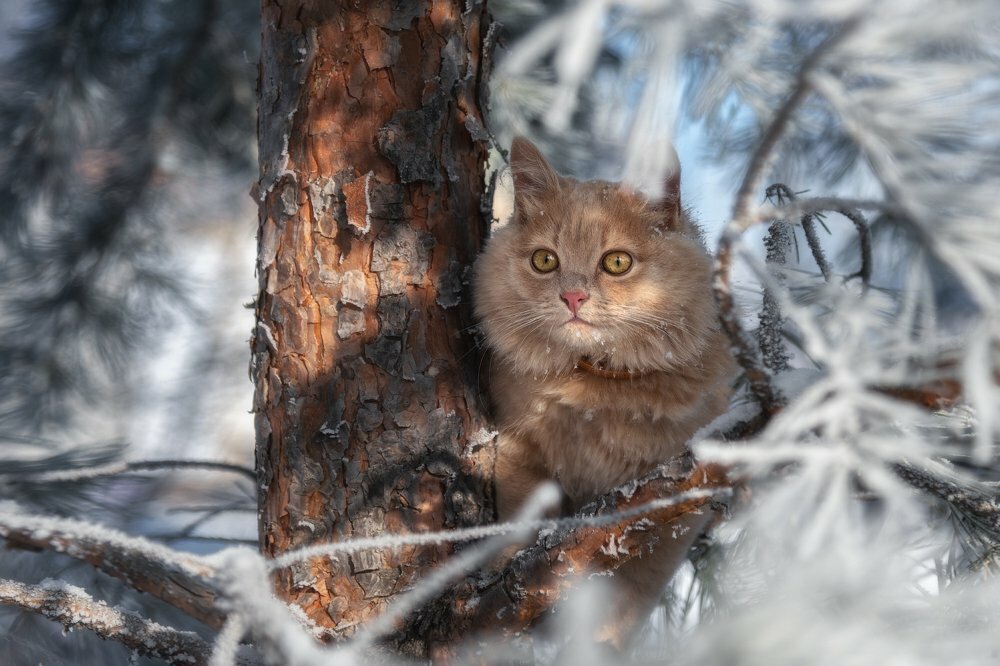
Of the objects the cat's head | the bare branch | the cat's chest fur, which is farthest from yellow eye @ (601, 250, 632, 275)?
the bare branch

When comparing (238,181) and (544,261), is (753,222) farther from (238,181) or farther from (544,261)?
(238,181)

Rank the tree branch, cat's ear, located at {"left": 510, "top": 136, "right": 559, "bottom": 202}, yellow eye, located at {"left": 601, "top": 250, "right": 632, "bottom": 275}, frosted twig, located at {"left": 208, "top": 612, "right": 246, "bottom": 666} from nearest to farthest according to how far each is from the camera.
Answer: frosted twig, located at {"left": 208, "top": 612, "right": 246, "bottom": 666} → the tree branch → yellow eye, located at {"left": 601, "top": 250, "right": 632, "bottom": 275} → cat's ear, located at {"left": 510, "top": 136, "right": 559, "bottom": 202}

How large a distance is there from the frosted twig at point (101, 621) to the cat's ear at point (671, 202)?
115 cm

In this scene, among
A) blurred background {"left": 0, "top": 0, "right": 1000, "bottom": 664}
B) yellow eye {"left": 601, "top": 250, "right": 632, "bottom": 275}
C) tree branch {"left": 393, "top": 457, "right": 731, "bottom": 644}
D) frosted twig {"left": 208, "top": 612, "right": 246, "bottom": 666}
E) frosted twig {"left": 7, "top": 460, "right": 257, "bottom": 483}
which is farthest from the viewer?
yellow eye {"left": 601, "top": 250, "right": 632, "bottom": 275}

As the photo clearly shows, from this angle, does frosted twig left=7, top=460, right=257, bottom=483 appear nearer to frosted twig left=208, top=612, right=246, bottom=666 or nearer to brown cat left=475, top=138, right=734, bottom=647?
brown cat left=475, top=138, right=734, bottom=647

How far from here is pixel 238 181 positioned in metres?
2.64

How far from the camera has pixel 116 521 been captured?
179 cm

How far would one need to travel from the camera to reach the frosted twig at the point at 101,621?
1143mm

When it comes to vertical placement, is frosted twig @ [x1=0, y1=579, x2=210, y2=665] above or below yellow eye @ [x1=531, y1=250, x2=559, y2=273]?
below

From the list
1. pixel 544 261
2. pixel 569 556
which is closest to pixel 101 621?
pixel 569 556

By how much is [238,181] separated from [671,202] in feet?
5.49

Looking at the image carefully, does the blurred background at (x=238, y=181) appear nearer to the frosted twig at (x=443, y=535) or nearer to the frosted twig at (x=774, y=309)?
the frosted twig at (x=774, y=309)

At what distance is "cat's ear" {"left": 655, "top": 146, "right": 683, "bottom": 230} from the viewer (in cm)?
153

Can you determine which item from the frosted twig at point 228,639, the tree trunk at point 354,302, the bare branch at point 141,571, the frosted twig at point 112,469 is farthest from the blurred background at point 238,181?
the frosted twig at point 228,639
